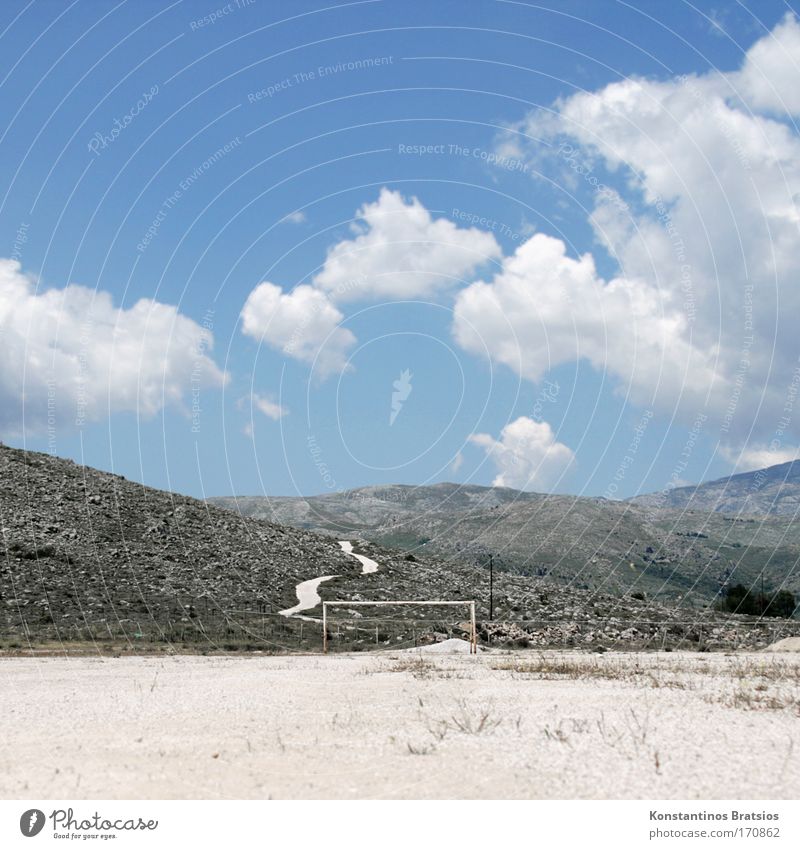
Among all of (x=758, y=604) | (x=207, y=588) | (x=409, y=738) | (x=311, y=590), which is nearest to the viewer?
(x=409, y=738)

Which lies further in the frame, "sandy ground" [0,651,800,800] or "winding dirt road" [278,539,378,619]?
"winding dirt road" [278,539,378,619]

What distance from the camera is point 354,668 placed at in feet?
94.2

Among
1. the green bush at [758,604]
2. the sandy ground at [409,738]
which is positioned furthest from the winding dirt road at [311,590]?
the green bush at [758,604]

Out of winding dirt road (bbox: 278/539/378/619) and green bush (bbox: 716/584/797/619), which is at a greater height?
winding dirt road (bbox: 278/539/378/619)

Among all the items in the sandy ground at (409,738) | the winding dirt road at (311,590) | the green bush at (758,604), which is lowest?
the green bush at (758,604)

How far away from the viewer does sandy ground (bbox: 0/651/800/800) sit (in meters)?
9.84

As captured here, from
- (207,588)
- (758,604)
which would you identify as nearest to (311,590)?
(207,588)

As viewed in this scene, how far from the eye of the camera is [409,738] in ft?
41.5

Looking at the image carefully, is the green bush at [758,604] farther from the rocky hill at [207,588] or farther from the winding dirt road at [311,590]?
the winding dirt road at [311,590]

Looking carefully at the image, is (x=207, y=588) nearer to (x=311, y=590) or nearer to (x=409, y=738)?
(x=311, y=590)

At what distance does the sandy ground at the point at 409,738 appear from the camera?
32.3ft

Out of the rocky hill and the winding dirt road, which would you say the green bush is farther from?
the winding dirt road

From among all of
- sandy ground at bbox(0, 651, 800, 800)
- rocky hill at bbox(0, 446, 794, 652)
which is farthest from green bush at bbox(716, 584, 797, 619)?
sandy ground at bbox(0, 651, 800, 800)

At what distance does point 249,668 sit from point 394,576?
203 feet
